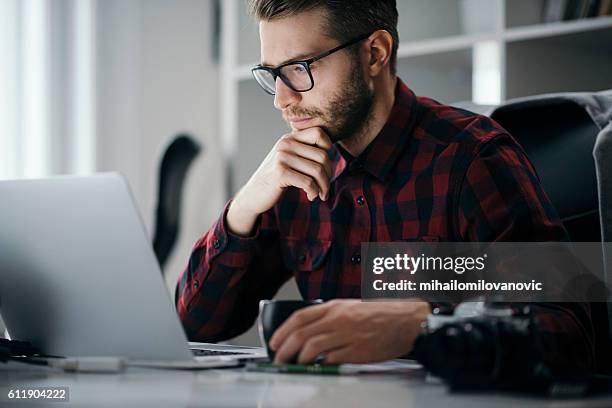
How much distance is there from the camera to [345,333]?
35.2 inches

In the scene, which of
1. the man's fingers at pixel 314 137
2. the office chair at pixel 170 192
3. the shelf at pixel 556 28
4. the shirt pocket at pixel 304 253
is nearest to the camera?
the man's fingers at pixel 314 137

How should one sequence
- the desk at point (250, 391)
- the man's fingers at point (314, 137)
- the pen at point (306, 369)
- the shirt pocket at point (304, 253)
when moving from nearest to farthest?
the desk at point (250, 391) → the pen at point (306, 369) → the man's fingers at point (314, 137) → the shirt pocket at point (304, 253)

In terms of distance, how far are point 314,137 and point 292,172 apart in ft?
0.27

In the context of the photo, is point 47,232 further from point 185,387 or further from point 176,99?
point 176,99

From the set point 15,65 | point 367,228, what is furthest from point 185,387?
point 15,65

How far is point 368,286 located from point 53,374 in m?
0.69

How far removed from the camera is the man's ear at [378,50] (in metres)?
1.60

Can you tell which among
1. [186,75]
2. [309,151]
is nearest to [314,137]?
[309,151]

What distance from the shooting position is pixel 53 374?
35.8 inches

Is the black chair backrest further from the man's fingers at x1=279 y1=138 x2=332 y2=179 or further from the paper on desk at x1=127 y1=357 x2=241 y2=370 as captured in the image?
the paper on desk at x1=127 y1=357 x2=241 y2=370

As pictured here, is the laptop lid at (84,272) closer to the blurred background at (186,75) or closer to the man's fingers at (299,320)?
the man's fingers at (299,320)

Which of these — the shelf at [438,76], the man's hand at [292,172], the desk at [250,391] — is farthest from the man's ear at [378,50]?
the shelf at [438,76]

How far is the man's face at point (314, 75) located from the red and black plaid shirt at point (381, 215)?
81mm

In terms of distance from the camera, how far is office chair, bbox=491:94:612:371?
1.46 meters
